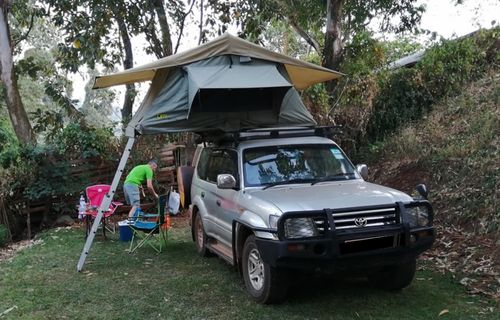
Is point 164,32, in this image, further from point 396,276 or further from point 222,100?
point 396,276

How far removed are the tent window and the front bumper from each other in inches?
119

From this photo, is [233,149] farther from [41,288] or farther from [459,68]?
[459,68]

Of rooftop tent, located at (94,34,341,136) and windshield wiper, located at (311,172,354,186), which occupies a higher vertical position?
rooftop tent, located at (94,34,341,136)

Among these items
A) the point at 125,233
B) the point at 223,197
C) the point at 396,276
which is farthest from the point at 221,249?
the point at 125,233

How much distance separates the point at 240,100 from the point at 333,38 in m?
5.14

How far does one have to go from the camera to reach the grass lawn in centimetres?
514

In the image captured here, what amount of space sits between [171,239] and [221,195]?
3.35 meters

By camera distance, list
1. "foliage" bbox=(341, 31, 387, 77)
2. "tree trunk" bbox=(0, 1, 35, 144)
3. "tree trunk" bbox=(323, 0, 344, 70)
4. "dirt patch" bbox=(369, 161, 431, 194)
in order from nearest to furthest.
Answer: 1. "dirt patch" bbox=(369, 161, 431, 194)
2. "tree trunk" bbox=(323, 0, 344, 70)
3. "foliage" bbox=(341, 31, 387, 77)
4. "tree trunk" bbox=(0, 1, 35, 144)

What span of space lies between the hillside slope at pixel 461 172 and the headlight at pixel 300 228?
219 centimetres

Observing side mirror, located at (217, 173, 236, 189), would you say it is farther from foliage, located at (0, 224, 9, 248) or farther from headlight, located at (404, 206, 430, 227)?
foliage, located at (0, 224, 9, 248)

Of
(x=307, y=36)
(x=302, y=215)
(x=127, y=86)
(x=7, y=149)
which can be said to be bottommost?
(x=302, y=215)

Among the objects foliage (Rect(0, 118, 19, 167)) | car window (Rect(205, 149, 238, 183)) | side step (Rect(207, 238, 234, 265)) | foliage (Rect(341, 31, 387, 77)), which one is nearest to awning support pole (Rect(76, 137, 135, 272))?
car window (Rect(205, 149, 238, 183))

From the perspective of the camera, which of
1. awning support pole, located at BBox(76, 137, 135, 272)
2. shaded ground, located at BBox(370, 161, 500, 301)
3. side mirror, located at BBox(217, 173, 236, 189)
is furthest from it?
awning support pole, located at BBox(76, 137, 135, 272)

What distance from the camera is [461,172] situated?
8.52m
